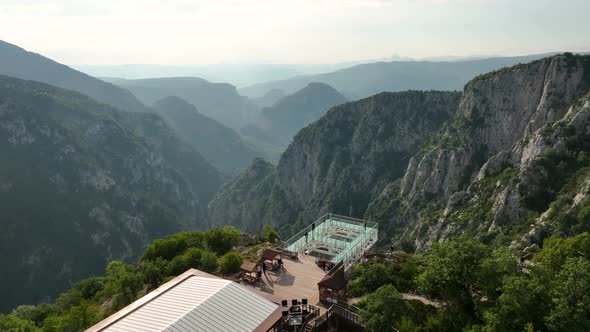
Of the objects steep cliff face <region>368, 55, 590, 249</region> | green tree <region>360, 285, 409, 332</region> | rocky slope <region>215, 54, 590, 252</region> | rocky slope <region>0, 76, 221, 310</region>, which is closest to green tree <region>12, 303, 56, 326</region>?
green tree <region>360, 285, 409, 332</region>

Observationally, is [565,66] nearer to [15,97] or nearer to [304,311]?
[304,311]

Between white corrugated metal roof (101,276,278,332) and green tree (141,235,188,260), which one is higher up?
white corrugated metal roof (101,276,278,332)

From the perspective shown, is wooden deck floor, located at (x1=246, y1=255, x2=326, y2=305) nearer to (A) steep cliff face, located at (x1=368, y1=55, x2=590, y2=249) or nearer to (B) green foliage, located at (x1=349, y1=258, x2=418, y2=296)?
(B) green foliage, located at (x1=349, y1=258, x2=418, y2=296)

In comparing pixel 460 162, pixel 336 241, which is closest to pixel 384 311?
pixel 336 241

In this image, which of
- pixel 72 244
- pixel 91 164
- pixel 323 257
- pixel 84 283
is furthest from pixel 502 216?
pixel 91 164

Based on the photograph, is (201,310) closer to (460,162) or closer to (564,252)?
(564,252)

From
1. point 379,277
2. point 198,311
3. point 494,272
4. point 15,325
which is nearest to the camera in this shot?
point 198,311
